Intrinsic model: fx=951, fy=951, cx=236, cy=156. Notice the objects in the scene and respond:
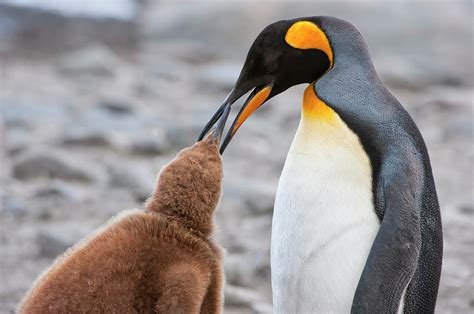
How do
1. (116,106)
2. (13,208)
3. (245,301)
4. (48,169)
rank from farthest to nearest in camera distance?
(116,106) < (48,169) < (13,208) < (245,301)

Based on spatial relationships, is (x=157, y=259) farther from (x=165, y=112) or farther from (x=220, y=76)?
(x=220, y=76)

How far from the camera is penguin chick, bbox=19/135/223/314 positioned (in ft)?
6.62

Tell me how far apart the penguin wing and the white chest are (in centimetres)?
8

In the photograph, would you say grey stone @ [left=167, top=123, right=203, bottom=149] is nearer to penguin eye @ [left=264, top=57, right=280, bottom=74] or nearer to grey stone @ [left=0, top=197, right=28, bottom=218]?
grey stone @ [left=0, top=197, right=28, bottom=218]

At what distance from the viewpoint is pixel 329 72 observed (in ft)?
8.16

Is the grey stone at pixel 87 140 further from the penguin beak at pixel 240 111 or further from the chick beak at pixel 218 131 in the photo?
the chick beak at pixel 218 131

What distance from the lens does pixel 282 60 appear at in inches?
99.0

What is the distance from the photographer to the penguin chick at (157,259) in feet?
6.62

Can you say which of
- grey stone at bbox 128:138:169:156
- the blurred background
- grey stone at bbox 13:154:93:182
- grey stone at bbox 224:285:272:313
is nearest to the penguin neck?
the blurred background

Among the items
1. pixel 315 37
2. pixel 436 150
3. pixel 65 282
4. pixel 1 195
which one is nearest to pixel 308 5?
pixel 436 150

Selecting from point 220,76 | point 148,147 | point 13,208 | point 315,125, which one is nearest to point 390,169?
point 315,125

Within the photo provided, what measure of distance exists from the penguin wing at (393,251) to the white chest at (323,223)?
8 cm

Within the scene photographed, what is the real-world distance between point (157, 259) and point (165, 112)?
439cm

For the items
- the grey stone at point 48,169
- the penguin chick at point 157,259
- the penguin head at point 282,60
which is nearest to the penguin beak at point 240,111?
the penguin head at point 282,60
